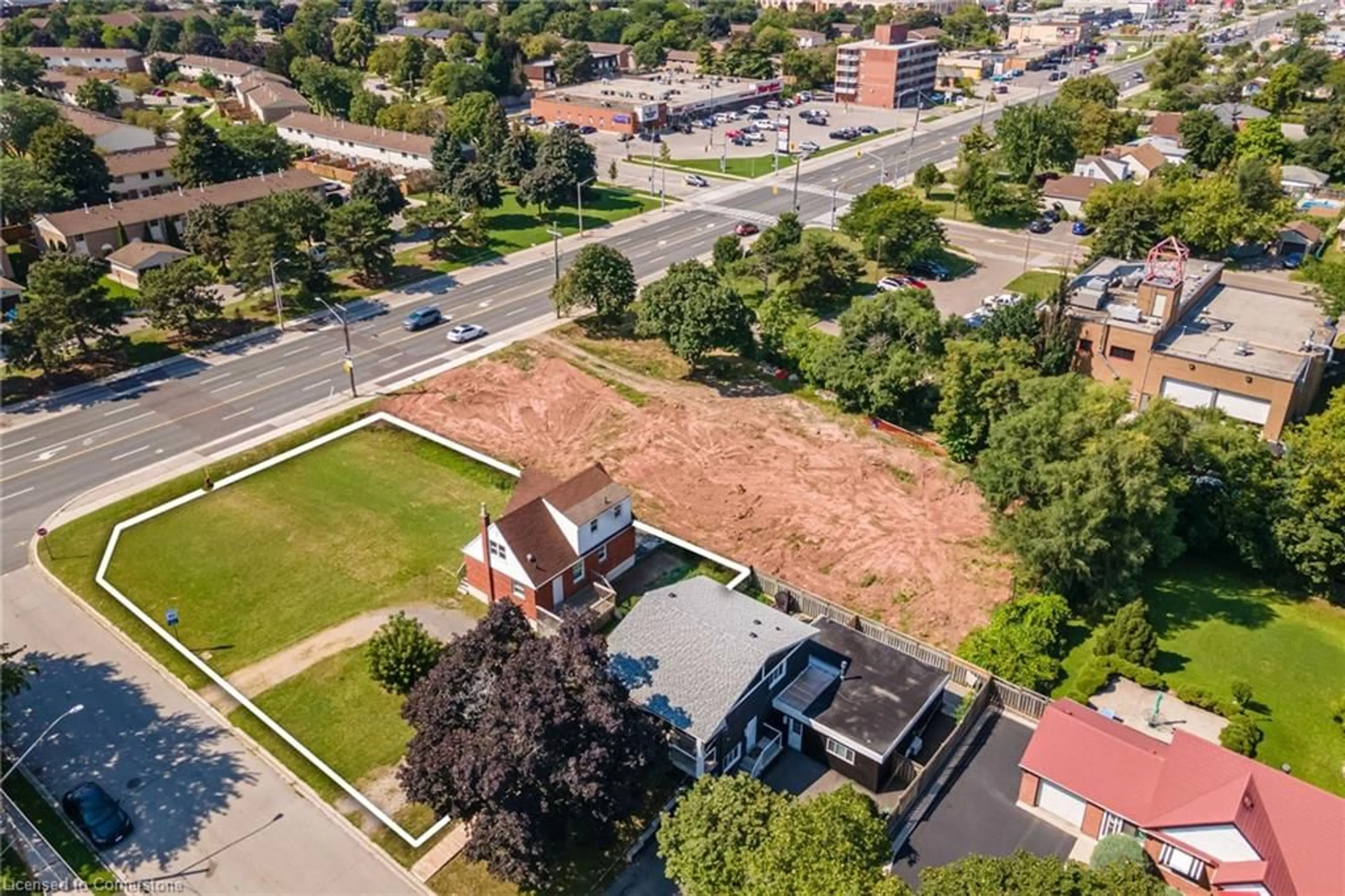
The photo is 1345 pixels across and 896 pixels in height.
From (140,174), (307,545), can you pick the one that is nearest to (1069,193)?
(307,545)

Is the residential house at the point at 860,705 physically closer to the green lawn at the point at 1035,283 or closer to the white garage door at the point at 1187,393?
the white garage door at the point at 1187,393

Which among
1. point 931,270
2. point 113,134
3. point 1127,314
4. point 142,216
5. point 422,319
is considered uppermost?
point 113,134

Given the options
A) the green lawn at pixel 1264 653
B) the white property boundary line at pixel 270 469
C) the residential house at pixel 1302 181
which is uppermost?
the residential house at pixel 1302 181

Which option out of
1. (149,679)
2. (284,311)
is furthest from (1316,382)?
(284,311)

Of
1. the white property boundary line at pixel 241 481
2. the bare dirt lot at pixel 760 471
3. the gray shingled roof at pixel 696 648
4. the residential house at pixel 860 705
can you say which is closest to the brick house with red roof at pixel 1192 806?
the residential house at pixel 860 705

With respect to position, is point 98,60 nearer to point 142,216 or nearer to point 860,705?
point 142,216

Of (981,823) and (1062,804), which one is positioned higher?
(1062,804)
